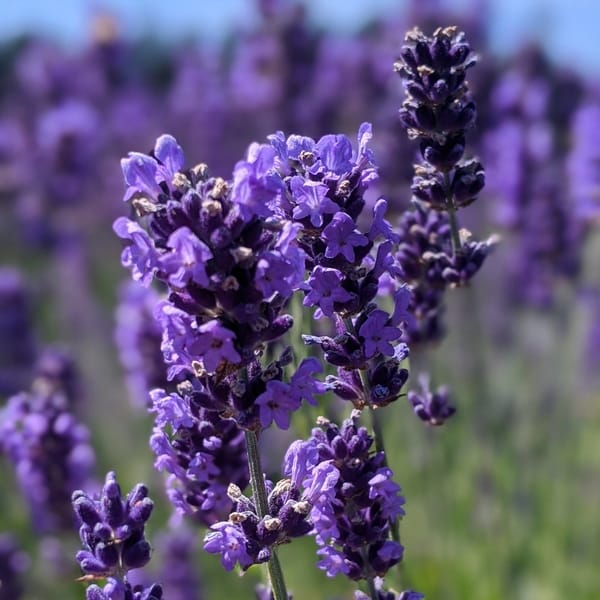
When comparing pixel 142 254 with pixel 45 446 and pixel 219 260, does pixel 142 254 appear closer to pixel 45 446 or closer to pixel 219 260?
pixel 219 260

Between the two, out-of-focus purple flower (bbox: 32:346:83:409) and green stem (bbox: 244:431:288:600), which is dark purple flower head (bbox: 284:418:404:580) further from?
out-of-focus purple flower (bbox: 32:346:83:409)

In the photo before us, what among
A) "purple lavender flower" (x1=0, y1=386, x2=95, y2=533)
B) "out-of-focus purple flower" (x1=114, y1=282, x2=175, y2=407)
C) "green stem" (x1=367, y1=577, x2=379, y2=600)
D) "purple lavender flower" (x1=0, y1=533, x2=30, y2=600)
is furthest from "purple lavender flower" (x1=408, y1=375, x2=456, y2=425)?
"purple lavender flower" (x1=0, y1=533, x2=30, y2=600)

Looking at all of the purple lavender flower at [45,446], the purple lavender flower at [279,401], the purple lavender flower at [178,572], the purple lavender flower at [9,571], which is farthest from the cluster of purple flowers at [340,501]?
the purple lavender flower at [178,572]

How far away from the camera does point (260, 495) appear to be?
1528 millimetres

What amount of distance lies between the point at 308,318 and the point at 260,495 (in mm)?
639

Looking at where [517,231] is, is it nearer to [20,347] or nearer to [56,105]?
[20,347]

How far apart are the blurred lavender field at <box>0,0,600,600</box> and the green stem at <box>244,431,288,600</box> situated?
12.7 inches

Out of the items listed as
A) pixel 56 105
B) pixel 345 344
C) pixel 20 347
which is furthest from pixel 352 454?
pixel 56 105

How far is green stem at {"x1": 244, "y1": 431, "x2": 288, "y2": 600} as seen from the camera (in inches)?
59.1

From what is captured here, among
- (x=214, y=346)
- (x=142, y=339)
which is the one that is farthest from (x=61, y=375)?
(x=214, y=346)

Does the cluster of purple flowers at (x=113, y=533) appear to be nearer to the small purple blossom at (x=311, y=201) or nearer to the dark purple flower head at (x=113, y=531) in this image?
the dark purple flower head at (x=113, y=531)

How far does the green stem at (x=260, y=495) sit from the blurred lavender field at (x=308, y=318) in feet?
1.05

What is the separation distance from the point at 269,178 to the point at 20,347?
391 centimetres

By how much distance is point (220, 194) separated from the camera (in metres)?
1.49
